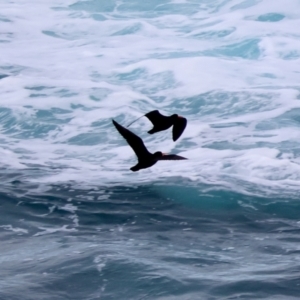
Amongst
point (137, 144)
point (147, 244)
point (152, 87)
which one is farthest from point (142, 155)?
point (152, 87)

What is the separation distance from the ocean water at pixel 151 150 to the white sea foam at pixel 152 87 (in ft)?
0.19

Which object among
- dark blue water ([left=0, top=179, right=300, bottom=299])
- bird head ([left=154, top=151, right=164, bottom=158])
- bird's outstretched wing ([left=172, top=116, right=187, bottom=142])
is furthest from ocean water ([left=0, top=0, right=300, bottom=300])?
bird head ([left=154, top=151, right=164, bottom=158])

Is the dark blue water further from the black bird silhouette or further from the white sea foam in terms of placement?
the black bird silhouette

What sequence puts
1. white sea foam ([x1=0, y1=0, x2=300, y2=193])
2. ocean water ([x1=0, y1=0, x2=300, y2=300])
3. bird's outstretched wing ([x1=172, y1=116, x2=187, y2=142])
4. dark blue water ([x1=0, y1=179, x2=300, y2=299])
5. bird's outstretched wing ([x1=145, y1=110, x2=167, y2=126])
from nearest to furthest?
bird's outstretched wing ([x1=145, y1=110, x2=167, y2=126]) → bird's outstretched wing ([x1=172, y1=116, x2=187, y2=142]) → dark blue water ([x1=0, y1=179, x2=300, y2=299]) → ocean water ([x1=0, y1=0, x2=300, y2=300]) → white sea foam ([x1=0, y1=0, x2=300, y2=193])

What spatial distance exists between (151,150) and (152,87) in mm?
7013

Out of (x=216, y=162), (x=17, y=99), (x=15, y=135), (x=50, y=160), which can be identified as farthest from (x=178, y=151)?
(x=17, y=99)

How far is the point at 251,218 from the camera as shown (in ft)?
38.2

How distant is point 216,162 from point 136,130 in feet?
13.8

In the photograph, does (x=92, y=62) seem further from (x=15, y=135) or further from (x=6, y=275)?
(x=6, y=275)

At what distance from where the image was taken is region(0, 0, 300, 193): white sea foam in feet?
50.0

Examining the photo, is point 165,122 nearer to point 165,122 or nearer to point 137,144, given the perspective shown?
point 165,122

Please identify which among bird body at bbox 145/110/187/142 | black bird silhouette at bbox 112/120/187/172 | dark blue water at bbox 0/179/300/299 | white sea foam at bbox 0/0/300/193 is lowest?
white sea foam at bbox 0/0/300/193

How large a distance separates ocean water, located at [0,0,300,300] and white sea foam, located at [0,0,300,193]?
2.3 inches

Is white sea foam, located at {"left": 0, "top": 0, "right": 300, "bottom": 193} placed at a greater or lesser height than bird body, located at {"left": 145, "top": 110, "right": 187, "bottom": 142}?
lesser
